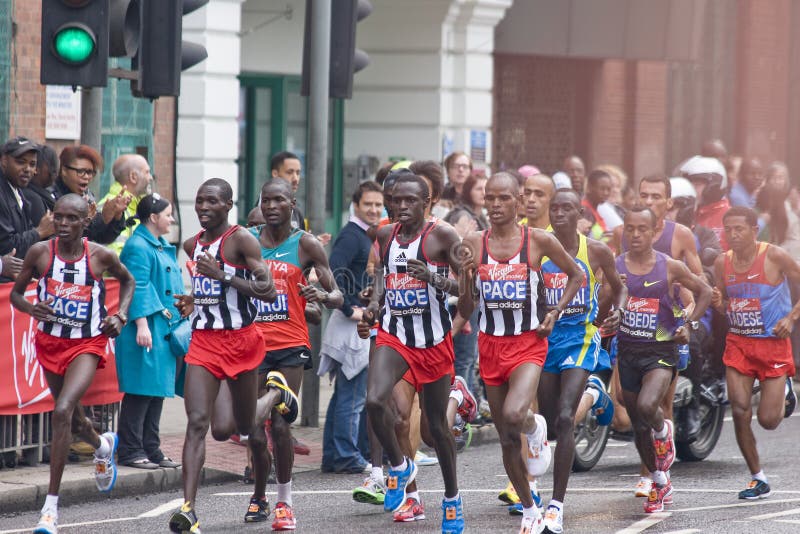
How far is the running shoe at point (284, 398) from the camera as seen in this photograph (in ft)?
31.3

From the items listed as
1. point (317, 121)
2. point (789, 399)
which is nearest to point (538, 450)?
point (789, 399)

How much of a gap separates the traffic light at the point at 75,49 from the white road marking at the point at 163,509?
8.43 feet

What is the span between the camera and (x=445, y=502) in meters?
9.00

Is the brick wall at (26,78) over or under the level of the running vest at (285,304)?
over

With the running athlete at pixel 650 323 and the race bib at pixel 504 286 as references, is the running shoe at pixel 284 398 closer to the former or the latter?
the race bib at pixel 504 286

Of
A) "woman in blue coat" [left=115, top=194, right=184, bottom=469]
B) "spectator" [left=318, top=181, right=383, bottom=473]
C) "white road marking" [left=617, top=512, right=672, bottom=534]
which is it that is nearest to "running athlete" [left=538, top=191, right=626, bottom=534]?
"white road marking" [left=617, top=512, right=672, bottom=534]

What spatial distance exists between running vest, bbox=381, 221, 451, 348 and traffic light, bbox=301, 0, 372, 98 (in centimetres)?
375

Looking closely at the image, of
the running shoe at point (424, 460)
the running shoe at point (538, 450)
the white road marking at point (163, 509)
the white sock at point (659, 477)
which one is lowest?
the white road marking at point (163, 509)

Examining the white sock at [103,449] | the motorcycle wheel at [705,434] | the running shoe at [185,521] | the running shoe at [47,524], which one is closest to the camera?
the running shoe at [185,521]

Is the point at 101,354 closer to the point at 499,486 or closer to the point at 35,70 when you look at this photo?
the point at 499,486

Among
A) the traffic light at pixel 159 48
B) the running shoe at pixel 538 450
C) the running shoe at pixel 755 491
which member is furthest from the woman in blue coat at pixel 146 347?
the running shoe at pixel 755 491

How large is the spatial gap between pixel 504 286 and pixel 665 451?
1.91 metres

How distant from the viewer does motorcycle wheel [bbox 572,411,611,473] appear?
38.4ft

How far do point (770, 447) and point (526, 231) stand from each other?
462 cm
